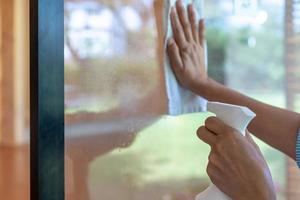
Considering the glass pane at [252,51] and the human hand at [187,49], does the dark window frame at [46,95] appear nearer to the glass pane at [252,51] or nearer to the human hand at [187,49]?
the human hand at [187,49]

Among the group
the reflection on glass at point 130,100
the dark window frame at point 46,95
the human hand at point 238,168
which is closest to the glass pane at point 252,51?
the reflection on glass at point 130,100

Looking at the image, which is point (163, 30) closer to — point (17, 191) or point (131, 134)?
point (131, 134)

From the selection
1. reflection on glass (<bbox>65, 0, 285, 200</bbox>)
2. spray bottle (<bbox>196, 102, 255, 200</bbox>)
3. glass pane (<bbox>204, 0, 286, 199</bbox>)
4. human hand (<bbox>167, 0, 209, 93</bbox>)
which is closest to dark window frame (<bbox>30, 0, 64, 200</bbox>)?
reflection on glass (<bbox>65, 0, 285, 200</bbox>)

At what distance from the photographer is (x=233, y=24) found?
0.95 metres

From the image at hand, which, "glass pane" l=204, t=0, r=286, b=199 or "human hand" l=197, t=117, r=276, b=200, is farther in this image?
"glass pane" l=204, t=0, r=286, b=199

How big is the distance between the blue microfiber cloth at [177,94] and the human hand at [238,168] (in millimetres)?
157

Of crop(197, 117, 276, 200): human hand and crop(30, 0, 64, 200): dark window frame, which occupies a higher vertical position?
crop(30, 0, 64, 200): dark window frame

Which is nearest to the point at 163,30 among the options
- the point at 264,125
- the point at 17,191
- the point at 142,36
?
the point at 142,36

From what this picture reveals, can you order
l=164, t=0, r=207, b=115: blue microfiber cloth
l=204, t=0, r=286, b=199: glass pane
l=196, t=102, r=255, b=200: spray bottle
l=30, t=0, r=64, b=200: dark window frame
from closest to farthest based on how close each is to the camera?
l=30, t=0, r=64, b=200: dark window frame
l=196, t=102, r=255, b=200: spray bottle
l=164, t=0, r=207, b=115: blue microfiber cloth
l=204, t=0, r=286, b=199: glass pane

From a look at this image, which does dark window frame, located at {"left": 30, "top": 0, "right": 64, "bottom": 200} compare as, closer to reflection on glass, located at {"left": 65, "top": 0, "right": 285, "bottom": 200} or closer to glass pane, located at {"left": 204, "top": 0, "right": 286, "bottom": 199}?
reflection on glass, located at {"left": 65, "top": 0, "right": 285, "bottom": 200}

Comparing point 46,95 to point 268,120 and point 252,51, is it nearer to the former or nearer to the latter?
point 268,120

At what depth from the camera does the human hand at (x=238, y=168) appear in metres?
0.60

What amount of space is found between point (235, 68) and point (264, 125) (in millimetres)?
183

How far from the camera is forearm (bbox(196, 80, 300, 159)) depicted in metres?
0.78
